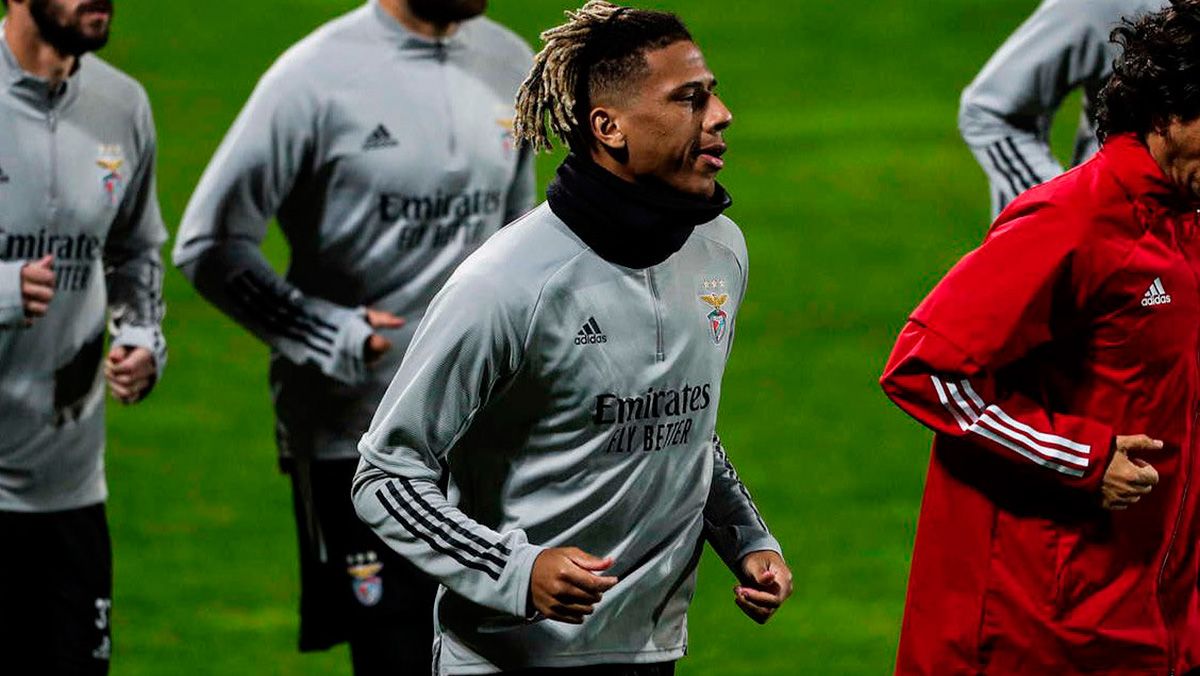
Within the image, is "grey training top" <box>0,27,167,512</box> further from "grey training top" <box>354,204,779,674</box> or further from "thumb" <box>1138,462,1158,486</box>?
"thumb" <box>1138,462,1158,486</box>

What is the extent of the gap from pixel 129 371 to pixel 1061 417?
8.52 ft

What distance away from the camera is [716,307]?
4.36m

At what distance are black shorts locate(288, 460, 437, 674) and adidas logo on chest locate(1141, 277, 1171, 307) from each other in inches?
88.1

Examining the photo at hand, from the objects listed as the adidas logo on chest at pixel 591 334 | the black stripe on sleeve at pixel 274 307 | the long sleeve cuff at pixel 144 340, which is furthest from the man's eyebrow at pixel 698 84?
the long sleeve cuff at pixel 144 340

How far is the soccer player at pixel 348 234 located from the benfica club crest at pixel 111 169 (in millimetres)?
187

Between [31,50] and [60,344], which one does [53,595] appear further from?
[31,50]

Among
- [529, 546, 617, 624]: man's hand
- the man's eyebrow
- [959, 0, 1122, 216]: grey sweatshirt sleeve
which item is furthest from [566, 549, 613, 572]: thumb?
[959, 0, 1122, 216]: grey sweatshirt sleeve

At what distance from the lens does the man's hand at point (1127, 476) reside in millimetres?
4219

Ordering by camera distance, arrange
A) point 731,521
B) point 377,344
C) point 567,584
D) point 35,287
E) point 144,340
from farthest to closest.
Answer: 1. point 144,340
2. point 377,344
3. point 35,287
4. point 731,521
5. point 567,584

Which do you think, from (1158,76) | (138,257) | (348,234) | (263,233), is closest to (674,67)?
(1158,76)

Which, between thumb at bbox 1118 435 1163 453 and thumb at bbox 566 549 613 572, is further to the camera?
thumb at bbox 1118 435 1163 453

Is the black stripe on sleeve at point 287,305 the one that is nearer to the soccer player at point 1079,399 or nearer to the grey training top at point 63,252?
the grey training top at point 63,252

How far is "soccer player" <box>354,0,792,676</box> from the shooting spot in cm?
409

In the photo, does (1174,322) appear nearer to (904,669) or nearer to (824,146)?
(904,669)
